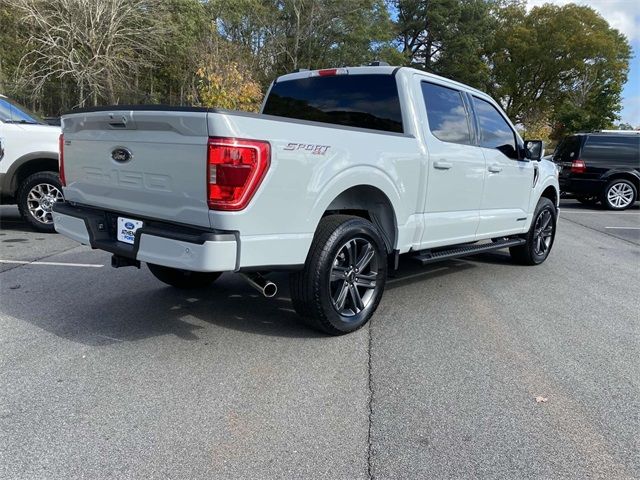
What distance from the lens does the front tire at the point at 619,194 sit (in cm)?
1372

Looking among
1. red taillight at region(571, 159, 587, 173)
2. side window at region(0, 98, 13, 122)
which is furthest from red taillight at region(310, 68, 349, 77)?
red taillight at region(571, 159, 587, 173)

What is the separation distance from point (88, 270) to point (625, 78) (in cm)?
4423

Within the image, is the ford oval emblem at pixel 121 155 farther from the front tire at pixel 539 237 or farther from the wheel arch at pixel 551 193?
the wheel arch at pixel 551 193

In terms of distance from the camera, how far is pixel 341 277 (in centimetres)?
404

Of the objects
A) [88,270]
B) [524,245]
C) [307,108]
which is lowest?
[88,270]

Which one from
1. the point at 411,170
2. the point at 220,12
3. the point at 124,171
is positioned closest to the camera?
the point at 124,171

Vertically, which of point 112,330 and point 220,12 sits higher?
point 220,12

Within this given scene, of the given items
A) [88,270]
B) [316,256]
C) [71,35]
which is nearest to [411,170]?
[316,256]

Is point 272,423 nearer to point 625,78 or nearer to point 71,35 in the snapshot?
point 71,35

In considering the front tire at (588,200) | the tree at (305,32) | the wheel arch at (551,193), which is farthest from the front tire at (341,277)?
the tree at (305,32)

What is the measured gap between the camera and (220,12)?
30.2 metres

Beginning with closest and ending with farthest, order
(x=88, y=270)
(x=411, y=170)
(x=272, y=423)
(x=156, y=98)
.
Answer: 1. (x=272, y=423)
2. (x=411, y=170)
3. (x=88, y=270)
4. (x=156, y=98)

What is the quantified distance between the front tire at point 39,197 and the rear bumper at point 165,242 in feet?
13.4

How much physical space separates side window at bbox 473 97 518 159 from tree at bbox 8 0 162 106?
71.7ft
